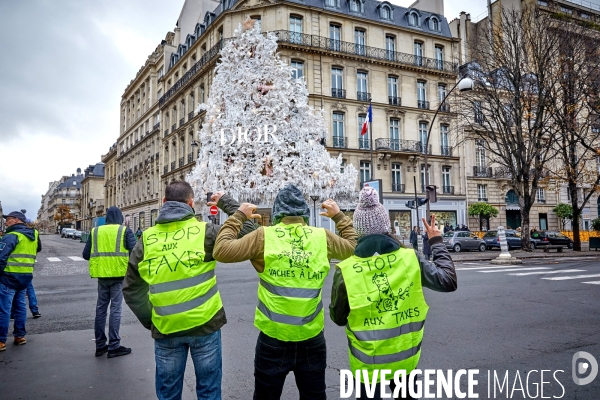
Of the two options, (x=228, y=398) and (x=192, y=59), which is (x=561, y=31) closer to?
(x=228, y=398)

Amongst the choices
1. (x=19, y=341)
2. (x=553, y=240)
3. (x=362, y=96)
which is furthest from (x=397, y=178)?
(x=19, y=341)

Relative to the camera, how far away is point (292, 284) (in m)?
2.75

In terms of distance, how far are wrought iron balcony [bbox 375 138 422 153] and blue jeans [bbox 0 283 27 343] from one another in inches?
1176

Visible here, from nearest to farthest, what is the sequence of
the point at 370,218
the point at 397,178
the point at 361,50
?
the point at 370,218
the point at 361,50
the point at 397,178

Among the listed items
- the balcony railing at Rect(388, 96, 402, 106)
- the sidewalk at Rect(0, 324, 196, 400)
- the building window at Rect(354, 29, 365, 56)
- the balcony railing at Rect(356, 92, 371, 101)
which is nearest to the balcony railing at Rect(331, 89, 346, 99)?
the balcony railing at Rect(356, 92, 371, 101)

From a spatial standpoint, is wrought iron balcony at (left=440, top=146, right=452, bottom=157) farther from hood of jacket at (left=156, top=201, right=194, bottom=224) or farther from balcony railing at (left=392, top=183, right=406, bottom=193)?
hood of jacket at (left=156, top=201, right=194, bottom=224)

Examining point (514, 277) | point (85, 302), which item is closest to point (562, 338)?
point (514, 277)

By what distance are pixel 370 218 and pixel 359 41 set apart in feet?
113

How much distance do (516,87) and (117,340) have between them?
76.8ft

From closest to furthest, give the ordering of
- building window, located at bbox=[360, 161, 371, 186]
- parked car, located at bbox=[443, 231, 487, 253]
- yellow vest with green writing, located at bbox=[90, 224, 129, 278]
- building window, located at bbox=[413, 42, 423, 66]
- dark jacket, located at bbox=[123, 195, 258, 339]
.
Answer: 1. dark jacket, located at bbox=[123, 195, 258, 339]
2. yellow vest with green writing, located at bbox=[90, 224, 129, 278]
3. parked car, located at bbox=[443, 231, 487, 253]
4. building window, located at bbox=[360, 161, 371, 186]
5. building window, located at bbox=[413, 42, 423, 66]

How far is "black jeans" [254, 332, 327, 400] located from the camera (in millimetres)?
2643

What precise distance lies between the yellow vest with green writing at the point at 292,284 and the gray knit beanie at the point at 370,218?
38 centimetres

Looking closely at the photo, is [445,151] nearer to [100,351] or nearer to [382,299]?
[100,351]

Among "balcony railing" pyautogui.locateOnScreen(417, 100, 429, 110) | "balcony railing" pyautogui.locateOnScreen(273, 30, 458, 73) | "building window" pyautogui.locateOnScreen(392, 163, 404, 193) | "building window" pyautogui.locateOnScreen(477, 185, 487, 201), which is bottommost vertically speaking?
"building window" pyautogui.locateOnScreen(477, 185, 487, 201)
